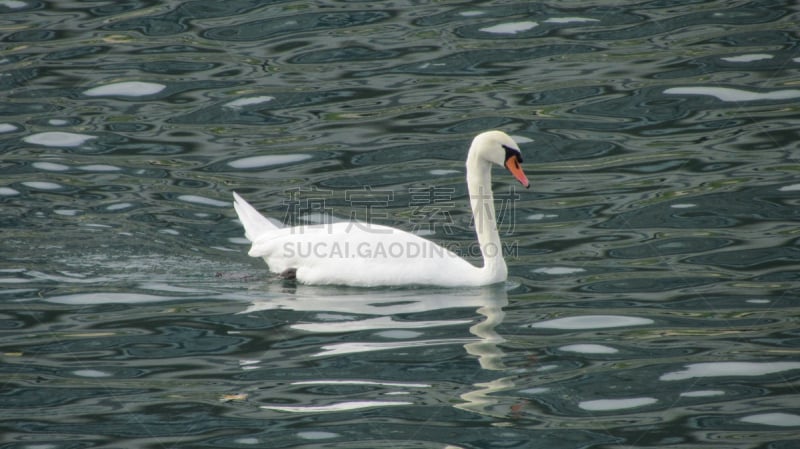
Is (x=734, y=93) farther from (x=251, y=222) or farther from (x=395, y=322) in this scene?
(x=395, y=322)

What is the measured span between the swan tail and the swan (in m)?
0.29

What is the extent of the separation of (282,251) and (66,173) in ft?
11.6

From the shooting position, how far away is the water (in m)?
6.59

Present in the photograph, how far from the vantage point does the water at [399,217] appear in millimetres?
6586

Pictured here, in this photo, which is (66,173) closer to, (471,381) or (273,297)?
(273,297)

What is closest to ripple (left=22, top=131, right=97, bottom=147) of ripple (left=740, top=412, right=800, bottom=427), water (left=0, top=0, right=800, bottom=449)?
water (left=0, top=0, right=800, bottom=449)

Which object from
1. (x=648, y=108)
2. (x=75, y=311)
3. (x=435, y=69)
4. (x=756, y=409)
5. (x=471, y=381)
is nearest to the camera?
(x=756, y=409)

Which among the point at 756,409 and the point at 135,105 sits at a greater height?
the point at 135,105

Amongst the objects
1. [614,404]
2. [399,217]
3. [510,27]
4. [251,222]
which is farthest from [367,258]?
[510,27]

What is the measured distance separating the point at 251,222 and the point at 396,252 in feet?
5.04

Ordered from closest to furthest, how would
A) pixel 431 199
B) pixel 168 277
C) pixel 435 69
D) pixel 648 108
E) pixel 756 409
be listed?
pixel 756 409 → pixel 168 277 → pixel 431 199 → pixel 648 108 → pixel 435 69

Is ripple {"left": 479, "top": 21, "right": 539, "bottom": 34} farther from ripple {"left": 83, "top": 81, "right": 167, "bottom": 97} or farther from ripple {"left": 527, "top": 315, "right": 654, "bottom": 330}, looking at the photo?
ripple {"left": 527, "top": 315, "right": 654, "bottom": 330}

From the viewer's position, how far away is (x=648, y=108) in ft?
43.0

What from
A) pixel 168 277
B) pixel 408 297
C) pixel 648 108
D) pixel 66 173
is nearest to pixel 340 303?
pixel 408 297
